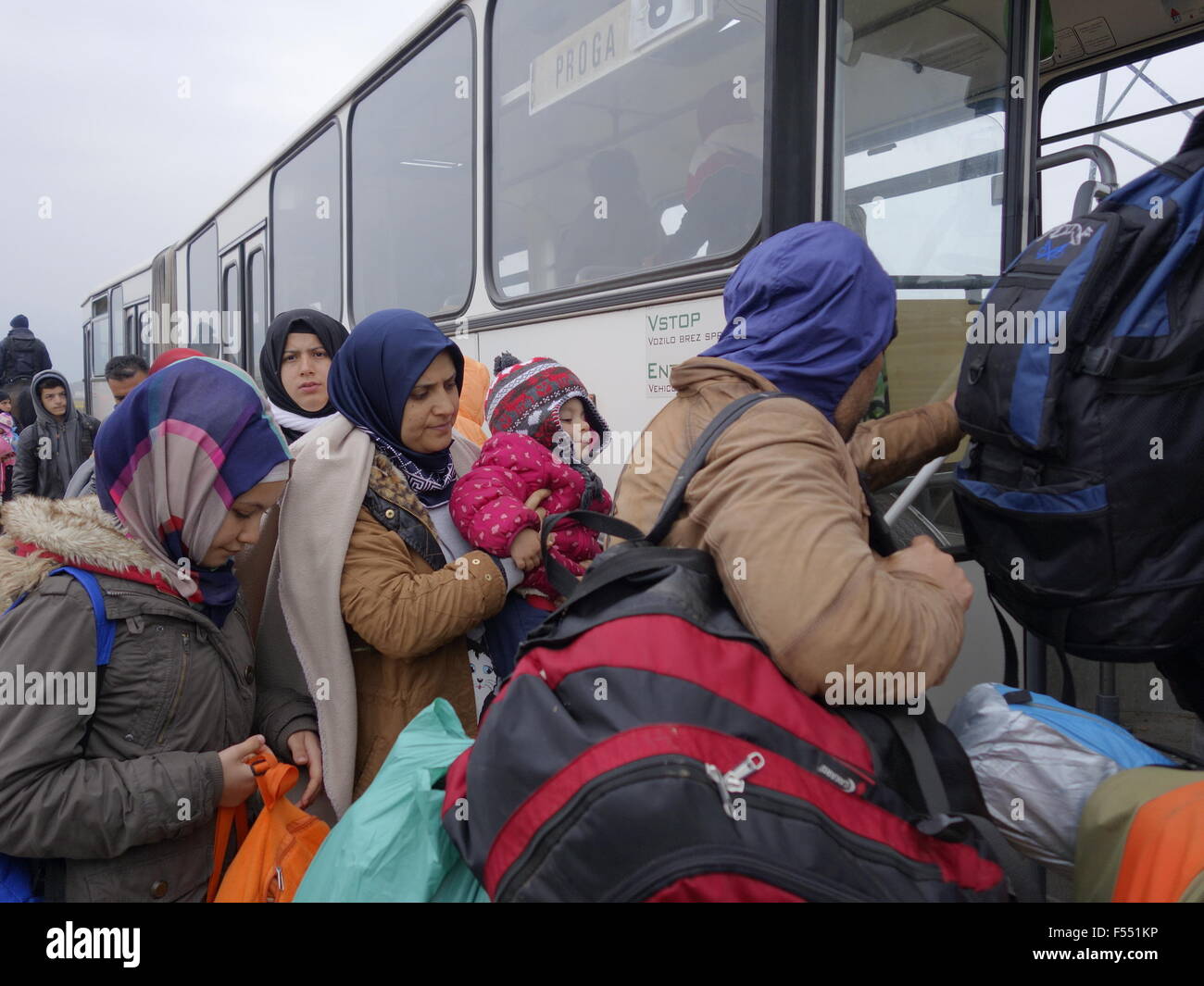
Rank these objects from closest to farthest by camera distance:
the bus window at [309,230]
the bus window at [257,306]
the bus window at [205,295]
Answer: the bus window at [309,230], the bus window at [257,306], the bus window at [205,295]

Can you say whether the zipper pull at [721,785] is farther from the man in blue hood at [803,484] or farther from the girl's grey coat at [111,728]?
the girl's grey coat at [111,728]

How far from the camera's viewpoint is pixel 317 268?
225 inches

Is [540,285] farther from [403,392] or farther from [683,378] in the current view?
[683,378]

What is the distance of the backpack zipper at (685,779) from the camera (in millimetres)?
1014

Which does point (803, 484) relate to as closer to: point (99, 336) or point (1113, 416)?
point (1113, 416)

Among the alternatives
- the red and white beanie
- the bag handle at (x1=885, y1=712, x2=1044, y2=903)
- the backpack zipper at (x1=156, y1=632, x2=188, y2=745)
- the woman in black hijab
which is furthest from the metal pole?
the woman in black hijab

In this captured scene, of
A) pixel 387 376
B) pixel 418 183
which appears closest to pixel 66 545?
pixel 387 376

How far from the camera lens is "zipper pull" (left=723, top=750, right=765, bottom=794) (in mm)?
1021

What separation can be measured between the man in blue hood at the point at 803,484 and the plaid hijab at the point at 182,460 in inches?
28.3

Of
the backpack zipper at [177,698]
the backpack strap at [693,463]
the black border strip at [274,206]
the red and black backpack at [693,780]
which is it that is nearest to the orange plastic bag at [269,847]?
the backpack zipper at [177,698]

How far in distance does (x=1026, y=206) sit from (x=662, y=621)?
2.30m

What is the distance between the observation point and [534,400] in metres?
2.57

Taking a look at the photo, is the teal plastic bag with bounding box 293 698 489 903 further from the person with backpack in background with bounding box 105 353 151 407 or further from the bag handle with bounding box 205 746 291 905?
the person with backpack in background with bounding box 105 353 151 407

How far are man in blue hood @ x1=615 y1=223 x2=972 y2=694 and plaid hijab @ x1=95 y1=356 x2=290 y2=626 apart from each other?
28.3 inches
